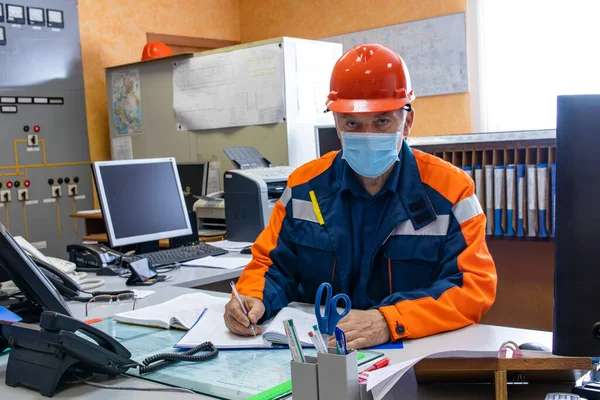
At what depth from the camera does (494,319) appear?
2807mm

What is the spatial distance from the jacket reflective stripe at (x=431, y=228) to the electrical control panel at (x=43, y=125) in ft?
12.5

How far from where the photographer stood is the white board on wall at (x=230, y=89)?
3.91 metres

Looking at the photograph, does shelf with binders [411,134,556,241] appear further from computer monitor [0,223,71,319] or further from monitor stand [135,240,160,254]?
computer monitor [0,223,71,319]

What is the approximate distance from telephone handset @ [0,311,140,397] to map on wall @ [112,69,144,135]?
386cm

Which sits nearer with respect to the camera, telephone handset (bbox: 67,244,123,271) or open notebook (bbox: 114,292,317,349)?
open notebook (bbox: 114,292,317,349)

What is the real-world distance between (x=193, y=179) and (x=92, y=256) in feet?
5.60

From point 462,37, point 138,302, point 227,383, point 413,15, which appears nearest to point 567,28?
point 462,37

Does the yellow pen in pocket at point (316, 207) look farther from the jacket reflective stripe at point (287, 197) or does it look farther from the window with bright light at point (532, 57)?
the window with bright light at point (532, 57)

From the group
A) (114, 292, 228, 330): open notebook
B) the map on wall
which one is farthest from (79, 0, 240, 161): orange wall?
(114, 292, 228, 330): open notebook

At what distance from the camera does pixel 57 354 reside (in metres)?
1.18

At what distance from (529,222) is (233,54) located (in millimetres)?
2263

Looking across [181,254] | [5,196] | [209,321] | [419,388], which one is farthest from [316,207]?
[5,196]

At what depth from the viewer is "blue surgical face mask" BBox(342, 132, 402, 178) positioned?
1631mm

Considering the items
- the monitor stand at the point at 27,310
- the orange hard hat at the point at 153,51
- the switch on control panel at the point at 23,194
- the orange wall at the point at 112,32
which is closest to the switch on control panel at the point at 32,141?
the switch on control panel at the point at 23,194
